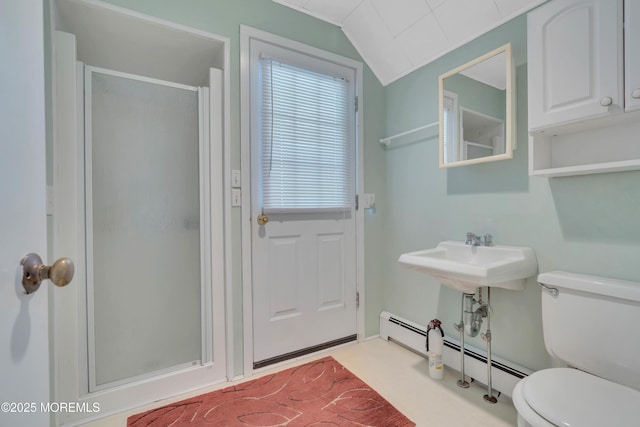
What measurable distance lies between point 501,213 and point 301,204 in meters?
1.21

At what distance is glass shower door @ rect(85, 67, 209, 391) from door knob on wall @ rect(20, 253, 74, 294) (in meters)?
1.20

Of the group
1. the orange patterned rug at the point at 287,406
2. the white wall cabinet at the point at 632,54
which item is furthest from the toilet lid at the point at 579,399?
the white wall cabinet at the point at 632,54

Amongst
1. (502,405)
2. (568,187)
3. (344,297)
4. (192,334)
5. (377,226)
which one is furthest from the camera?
(377,226)

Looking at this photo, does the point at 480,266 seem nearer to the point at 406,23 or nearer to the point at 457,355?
the point at 457,355

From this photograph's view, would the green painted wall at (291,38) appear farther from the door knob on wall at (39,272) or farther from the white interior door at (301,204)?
the door knob on wall at (39,272)

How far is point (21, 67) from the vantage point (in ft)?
1.77

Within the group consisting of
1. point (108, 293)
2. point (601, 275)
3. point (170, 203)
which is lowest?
point (108, 293)

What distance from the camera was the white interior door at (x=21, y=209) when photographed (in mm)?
470

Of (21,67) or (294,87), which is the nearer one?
(21,67)

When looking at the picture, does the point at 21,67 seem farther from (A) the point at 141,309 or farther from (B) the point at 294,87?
(B) the point at 294,87

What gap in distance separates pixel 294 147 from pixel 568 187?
1.52m

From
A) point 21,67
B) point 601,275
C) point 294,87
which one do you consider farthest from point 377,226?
point 21,67

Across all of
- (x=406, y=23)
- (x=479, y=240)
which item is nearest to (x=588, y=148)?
(x=479, y=240)

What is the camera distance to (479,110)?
5.71ft
